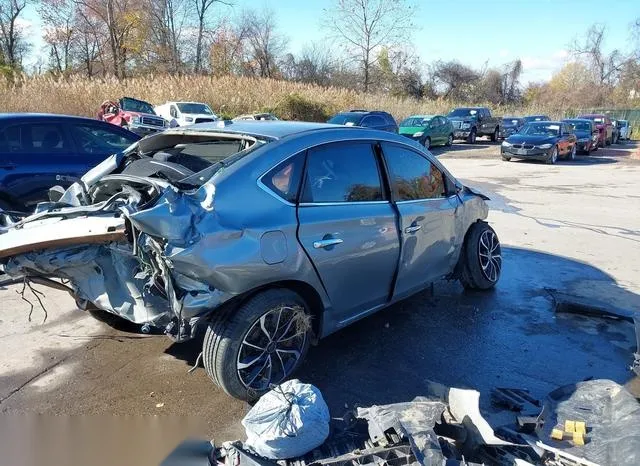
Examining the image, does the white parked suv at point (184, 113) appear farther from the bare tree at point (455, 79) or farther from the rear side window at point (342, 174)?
the bare tree at point (455, 79)

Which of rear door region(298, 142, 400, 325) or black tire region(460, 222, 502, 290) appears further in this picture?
black tire region(460, 222, 502, 290)

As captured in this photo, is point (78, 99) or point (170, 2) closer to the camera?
point (78, 99)

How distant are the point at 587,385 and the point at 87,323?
4.04 m

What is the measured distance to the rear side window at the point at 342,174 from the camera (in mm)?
3668

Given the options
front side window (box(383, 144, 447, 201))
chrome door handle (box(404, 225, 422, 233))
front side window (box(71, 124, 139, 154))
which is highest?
front side window (box(71, 124, 139, 154))

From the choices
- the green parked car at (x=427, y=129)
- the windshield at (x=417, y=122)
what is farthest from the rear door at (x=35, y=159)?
the windshield at (x=417, y=122)

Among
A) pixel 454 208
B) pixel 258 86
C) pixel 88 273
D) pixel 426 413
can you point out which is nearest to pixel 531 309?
pixel 454 208

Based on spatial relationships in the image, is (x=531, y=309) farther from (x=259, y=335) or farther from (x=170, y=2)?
(x=170, y=2)

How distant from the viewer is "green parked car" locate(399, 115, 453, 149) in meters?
24.0

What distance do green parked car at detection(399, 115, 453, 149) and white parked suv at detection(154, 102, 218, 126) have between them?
8.76 metres

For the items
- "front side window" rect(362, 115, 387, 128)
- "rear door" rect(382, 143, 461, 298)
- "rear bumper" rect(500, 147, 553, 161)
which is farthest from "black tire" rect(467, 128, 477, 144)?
"rear door" rect(382, 143, 461, 298)

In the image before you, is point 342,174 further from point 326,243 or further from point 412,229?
point 412,229

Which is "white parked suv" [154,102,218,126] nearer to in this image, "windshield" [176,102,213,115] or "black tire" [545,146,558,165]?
"windshield" [176,102,213,115]

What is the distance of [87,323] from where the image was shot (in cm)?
475
